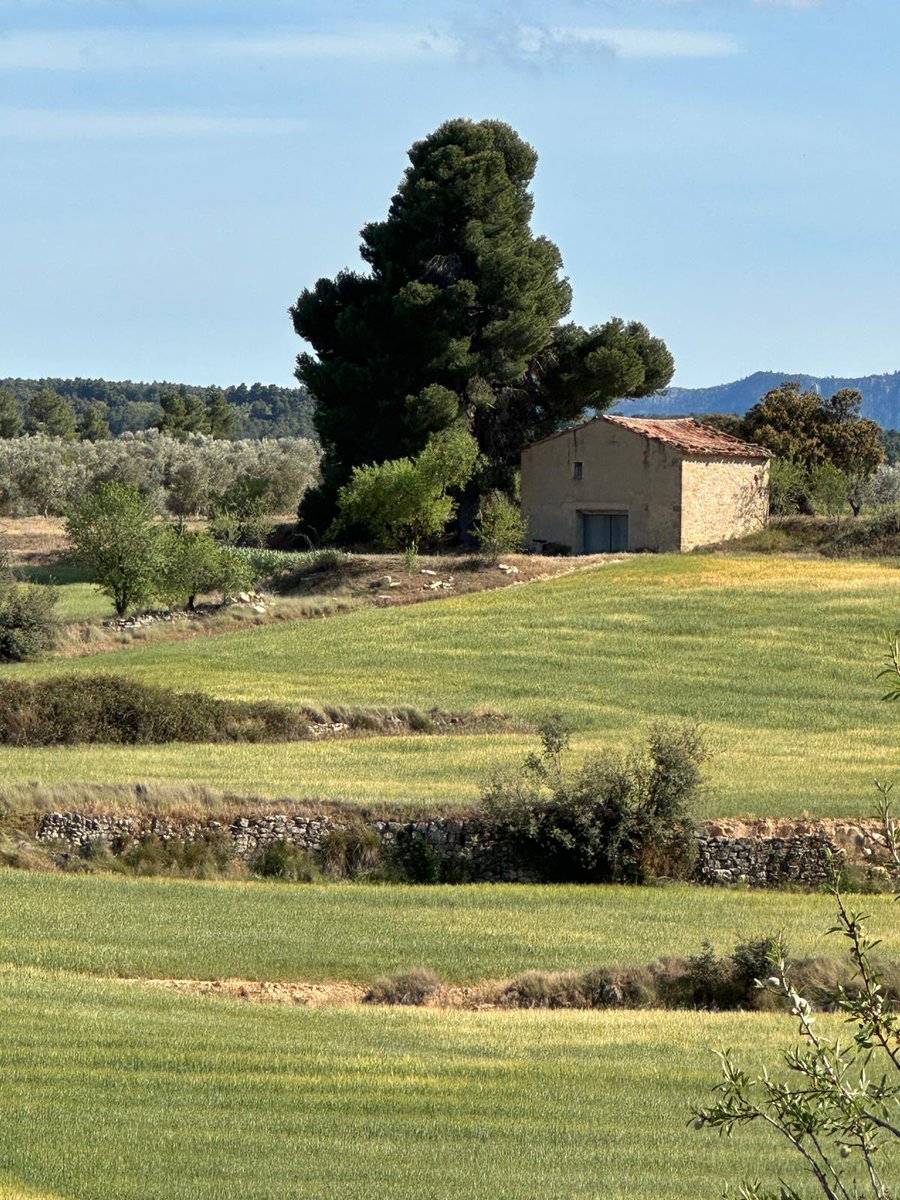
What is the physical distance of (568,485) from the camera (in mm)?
61469

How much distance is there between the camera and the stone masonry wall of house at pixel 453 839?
2275 cm

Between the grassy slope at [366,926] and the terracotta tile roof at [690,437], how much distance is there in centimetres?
3784

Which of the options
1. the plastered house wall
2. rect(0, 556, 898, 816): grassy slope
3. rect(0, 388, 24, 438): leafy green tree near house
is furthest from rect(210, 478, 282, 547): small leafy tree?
rect(0, 388, 24, 438): leafy green tree near house

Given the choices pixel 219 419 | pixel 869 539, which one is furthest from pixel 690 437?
pixel 219 419

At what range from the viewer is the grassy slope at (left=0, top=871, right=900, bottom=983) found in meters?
17.0

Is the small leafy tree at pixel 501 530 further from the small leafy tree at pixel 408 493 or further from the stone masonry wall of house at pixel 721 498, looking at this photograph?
the stone masonry wall of house at pixel 721 498

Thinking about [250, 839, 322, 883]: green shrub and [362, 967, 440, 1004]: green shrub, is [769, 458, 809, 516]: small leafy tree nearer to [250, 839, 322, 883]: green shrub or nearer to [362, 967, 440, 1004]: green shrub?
[250, 839, 322, 883]: green shrub

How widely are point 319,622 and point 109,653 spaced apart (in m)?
6.65

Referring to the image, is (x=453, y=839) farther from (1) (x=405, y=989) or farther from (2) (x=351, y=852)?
(1) (x=405, y=989)

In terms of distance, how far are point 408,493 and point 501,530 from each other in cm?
385

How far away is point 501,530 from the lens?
2334 inches

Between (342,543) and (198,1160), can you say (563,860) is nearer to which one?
(198,1160)

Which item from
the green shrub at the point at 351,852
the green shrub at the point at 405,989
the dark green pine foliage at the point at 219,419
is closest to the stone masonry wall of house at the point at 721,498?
the green shrub at the point at 351,852

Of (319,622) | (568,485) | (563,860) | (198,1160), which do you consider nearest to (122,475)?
(568,485)
